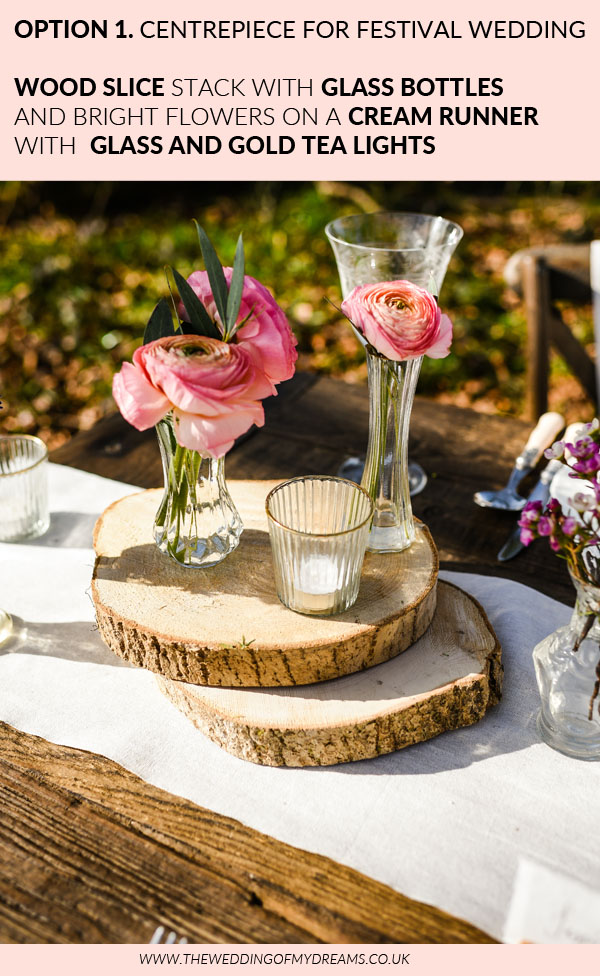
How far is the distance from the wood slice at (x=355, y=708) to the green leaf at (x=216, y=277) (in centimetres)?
47

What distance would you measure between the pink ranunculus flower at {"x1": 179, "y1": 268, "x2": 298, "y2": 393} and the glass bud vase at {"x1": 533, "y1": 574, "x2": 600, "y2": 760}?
458 millimetres

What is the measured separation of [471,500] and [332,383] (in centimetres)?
57

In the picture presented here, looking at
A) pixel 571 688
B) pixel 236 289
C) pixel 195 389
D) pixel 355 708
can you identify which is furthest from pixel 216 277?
pixel 571 688

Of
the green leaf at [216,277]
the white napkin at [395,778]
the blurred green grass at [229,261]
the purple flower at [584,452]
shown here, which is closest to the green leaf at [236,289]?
the green leaf at [216,277]

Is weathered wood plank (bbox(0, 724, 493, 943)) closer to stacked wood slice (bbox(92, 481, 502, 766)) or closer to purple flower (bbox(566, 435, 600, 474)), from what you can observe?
stacked wood slice (bbox(92, 481, 502, 766))

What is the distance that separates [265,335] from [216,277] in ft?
0.31

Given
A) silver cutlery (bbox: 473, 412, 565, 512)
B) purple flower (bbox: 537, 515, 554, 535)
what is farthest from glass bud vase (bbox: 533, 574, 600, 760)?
silver cutlery (bbox: 473, 412, 565, 512)

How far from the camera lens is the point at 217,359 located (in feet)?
3.01

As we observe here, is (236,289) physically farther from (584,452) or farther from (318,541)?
(584,452)

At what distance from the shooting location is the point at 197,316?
99 cm

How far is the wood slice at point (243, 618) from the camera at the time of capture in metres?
1.01

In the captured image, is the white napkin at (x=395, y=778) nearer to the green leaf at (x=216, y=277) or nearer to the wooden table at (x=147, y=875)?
the wooden table at (x=147, y=875)
